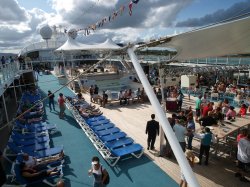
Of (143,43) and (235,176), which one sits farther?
(235,176)

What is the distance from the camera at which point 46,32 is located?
56406 millimetres

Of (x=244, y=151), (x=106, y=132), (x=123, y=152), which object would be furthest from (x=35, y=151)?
(x=244, y=151)

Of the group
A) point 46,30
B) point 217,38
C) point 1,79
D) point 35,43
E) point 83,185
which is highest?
point 46,30

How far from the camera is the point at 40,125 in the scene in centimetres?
1045

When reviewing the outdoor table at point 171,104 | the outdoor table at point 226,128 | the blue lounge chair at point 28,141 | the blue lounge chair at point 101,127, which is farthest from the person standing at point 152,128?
the outdoor table at point 171,104

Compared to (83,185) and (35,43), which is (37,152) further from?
(35,43)

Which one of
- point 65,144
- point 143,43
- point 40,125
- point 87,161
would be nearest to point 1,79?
point 40,125

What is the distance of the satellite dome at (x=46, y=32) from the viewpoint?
184 feet

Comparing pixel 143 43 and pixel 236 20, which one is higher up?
pixel 236 20

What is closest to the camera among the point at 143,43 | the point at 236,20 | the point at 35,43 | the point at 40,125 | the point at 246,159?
the point at 236,20

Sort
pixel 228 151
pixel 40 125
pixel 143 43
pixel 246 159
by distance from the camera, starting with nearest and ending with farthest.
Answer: pixel 143 43 → pixel 246 159 → pixel 228 151 → pixel 40 125

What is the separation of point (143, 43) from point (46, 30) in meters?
58.2

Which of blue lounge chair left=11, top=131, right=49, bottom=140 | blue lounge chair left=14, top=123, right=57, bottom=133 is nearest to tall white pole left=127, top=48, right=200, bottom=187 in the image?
blue lounge chair left=11, top=131, right=49, bottom=140

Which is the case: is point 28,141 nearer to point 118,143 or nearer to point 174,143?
point 118,143
